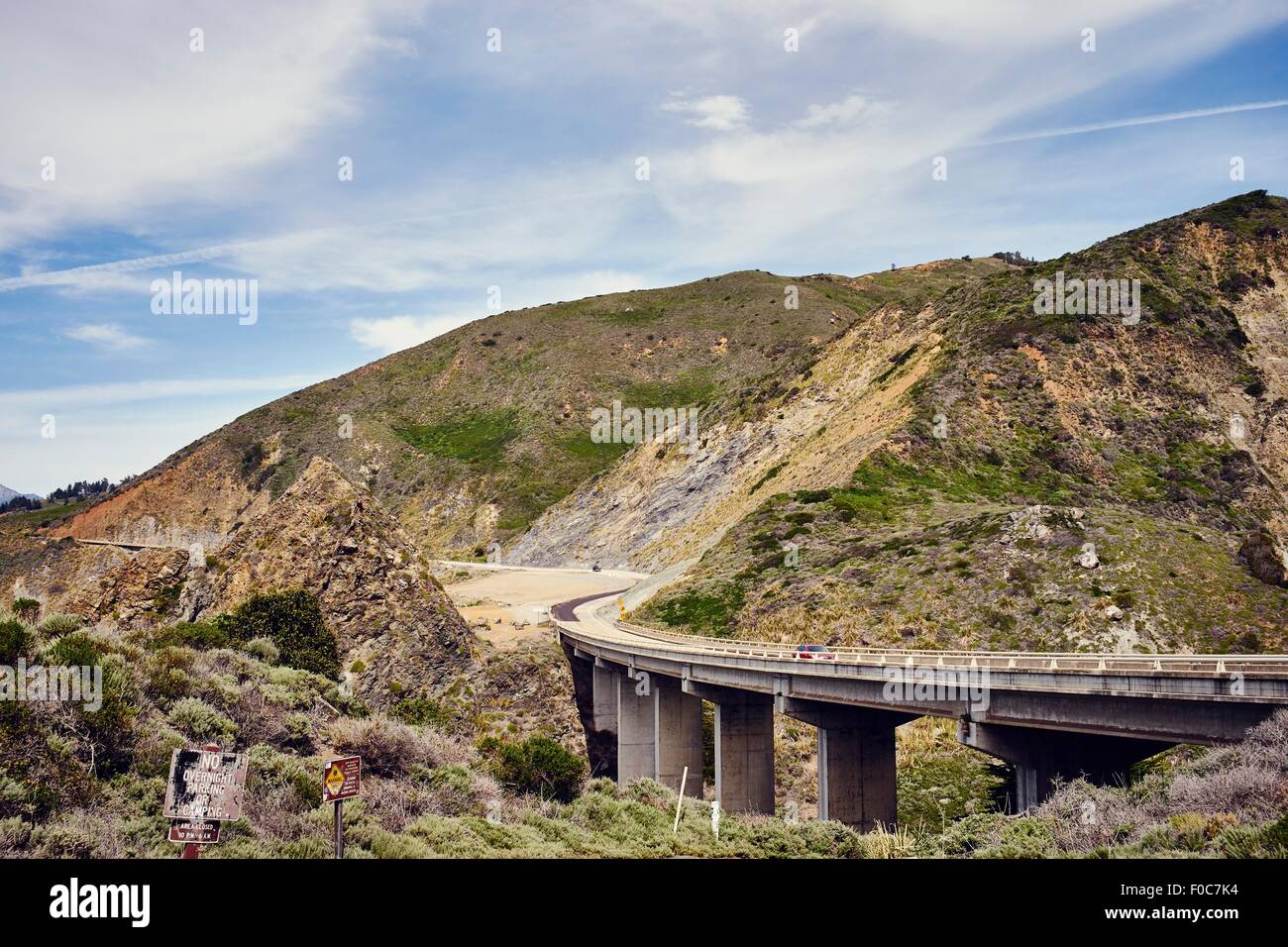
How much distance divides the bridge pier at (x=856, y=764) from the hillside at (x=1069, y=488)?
47.5 ft

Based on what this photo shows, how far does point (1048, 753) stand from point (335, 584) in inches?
1198

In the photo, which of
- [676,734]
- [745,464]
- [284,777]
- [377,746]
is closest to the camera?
[284,777]

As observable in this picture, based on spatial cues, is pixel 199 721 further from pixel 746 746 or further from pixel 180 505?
pixel 180 505

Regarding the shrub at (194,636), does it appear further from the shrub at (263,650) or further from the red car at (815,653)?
the red car at (815,653)

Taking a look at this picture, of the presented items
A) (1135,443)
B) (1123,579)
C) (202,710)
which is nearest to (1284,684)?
(202,710)

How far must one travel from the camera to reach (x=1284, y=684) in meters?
21.1

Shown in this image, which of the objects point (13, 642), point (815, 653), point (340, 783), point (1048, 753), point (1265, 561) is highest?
point (13, 642)

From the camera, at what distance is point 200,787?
13.0m

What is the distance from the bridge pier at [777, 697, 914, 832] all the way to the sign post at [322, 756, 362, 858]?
2444 cm

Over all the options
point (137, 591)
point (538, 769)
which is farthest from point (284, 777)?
point (137, 591)

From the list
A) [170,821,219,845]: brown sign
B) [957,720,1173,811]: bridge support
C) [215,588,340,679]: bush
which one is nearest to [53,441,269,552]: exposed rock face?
[215,588,340,679]: bush

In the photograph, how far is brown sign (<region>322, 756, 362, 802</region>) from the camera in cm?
1392

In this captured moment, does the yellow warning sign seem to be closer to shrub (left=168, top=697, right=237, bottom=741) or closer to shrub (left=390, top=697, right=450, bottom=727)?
shrub (left=168, top=697, right=237, bottom=741)
